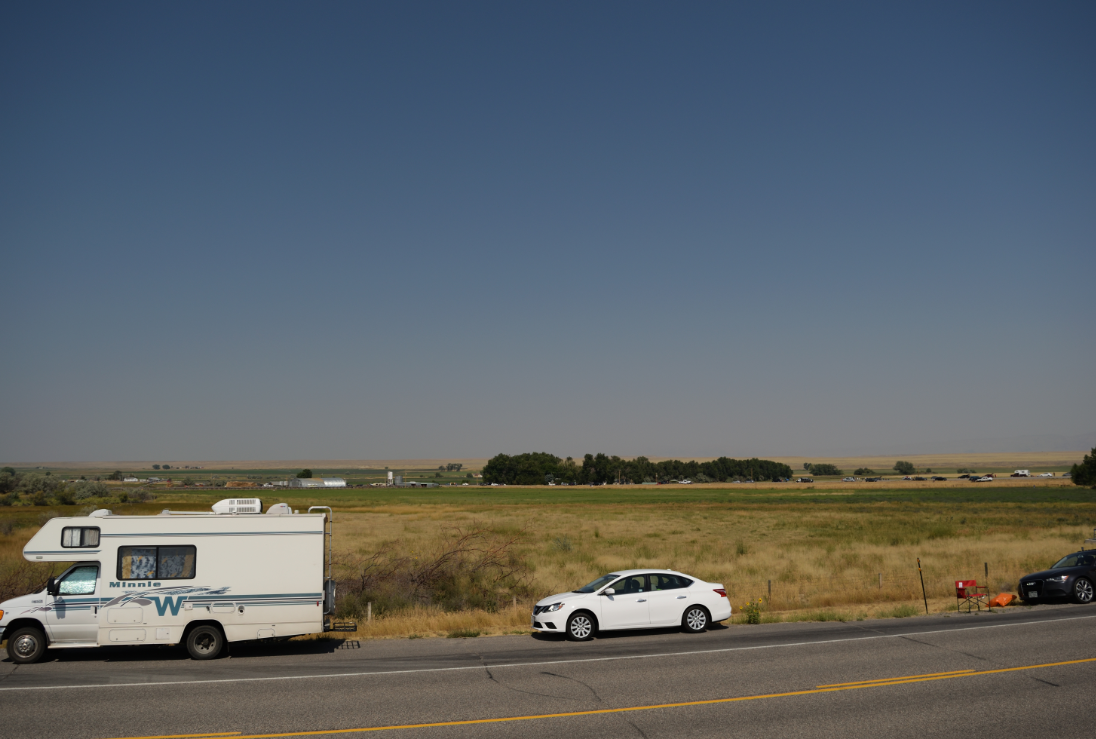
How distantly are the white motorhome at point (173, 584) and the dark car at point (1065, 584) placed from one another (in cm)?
1974

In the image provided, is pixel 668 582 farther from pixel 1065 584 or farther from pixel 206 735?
pixel 1065 584

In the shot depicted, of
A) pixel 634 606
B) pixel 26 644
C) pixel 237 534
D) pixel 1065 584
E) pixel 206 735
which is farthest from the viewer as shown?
pixel 1065 584

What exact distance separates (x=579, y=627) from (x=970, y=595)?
1202cm

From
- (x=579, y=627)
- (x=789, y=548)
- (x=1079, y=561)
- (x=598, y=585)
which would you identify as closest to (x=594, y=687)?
(x=579, y=627)

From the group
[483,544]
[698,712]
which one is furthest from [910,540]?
[698,712]

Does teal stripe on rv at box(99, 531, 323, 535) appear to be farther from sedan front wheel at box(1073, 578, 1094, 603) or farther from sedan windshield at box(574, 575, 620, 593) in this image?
sedan front wheel at box(1073, 578, 1094, 603)

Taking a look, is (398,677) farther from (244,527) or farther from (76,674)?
(76,674)

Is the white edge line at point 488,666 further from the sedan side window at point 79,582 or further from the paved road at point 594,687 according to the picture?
the sedan side window at point 79,582

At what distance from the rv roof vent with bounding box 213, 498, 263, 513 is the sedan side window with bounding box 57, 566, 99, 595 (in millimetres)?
2564

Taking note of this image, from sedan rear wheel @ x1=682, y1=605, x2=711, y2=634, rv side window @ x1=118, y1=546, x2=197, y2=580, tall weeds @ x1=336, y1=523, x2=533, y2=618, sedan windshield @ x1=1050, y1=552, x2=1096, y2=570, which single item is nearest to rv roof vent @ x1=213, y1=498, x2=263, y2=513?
rv side window @ x1=118, y1=546, x2=197, y2=580

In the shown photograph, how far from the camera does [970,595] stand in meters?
21.0

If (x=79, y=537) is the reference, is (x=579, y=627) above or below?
below

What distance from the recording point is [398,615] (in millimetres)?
20938

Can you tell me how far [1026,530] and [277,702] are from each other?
48.1m
